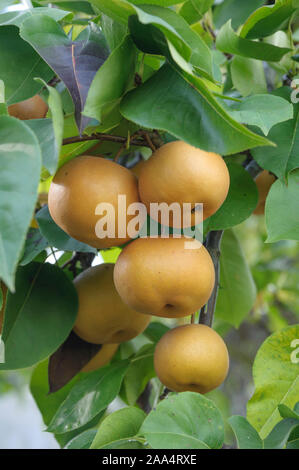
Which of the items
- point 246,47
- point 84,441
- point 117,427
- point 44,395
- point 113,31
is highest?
point 113,31

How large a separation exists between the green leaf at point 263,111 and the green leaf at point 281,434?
13.8 inches

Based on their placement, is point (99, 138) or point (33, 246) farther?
point (33, 246)

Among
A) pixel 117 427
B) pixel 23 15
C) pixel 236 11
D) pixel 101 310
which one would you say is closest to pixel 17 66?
pixel 23 15

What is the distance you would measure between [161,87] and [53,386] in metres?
0.56

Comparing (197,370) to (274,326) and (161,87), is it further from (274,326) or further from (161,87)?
(274,326)

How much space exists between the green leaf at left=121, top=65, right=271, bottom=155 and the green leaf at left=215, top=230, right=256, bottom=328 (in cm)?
60

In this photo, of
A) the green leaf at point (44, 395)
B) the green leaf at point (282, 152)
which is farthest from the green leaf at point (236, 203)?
the green leaf at point (44, 395)

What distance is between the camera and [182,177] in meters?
0.65

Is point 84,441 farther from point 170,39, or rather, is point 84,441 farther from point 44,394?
point 170,39

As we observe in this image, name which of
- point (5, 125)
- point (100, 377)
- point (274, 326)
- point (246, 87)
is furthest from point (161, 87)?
point (274, 326)

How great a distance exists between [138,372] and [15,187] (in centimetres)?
69

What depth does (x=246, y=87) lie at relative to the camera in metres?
0.96

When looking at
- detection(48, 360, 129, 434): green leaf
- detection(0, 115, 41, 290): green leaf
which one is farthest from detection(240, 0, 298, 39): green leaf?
detection(48, 360, 129, 434): green leaf

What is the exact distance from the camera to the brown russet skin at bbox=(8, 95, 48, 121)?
0.89 metres
